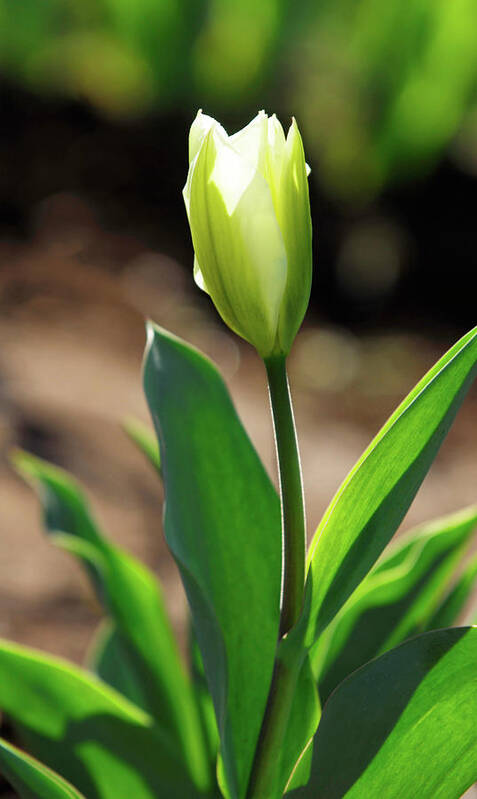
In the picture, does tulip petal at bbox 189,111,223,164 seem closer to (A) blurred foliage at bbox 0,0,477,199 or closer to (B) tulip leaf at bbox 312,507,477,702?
(B) tulip leaf at bbox 312,507,477,702

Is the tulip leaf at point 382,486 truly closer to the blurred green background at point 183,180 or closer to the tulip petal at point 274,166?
the tulip petal at point 274,166

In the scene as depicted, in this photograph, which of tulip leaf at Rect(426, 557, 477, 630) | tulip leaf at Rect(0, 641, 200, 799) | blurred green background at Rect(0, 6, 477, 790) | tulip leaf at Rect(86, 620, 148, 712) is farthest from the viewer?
blurred green background at Rect(0, 6, 477, 790)

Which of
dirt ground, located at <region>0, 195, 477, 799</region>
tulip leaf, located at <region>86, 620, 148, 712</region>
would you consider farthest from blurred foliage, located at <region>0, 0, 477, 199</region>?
tulip leaf, located at <region>86, 620, 148, 712</region>

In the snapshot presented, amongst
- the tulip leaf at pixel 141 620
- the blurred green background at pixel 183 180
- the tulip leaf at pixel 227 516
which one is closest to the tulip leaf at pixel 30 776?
the tulip leaf at pixel 227 516

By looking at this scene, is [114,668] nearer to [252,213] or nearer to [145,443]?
[145,443]

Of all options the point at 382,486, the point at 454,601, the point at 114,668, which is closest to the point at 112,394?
the point at 114,668

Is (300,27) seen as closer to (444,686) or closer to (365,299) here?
(365,299)

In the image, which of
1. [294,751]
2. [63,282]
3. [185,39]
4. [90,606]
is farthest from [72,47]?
[294,751]

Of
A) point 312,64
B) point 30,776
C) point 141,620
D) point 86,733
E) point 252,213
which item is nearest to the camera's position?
point 252,213
